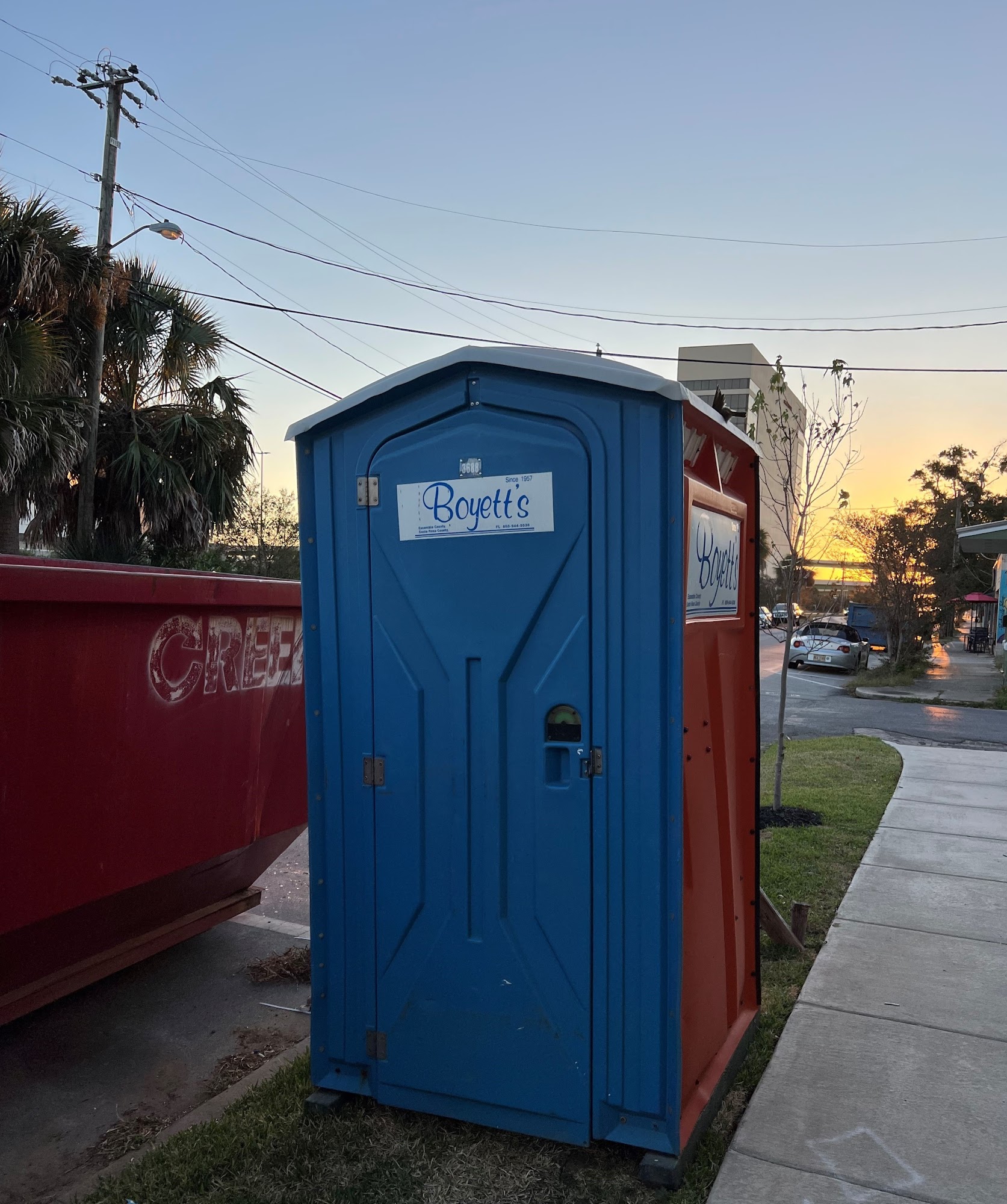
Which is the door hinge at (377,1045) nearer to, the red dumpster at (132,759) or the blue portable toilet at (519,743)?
the blue portable toilet at (519,743)

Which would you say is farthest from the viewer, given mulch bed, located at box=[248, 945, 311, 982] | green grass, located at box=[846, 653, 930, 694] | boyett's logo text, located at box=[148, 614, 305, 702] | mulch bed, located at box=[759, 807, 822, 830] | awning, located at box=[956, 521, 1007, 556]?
green grass, located at box=[846, 653, 930, 694]

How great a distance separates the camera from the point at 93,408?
47.9 ft

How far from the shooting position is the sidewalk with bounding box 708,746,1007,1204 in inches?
116

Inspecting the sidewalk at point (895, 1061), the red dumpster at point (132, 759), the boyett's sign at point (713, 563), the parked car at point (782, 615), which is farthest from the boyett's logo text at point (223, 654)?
the parked car at point (782, 615)

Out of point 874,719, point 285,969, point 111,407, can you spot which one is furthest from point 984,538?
point 285,969

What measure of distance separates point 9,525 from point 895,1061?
42.3 feet

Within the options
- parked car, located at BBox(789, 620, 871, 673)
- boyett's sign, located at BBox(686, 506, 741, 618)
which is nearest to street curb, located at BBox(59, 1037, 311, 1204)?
boyett's sign, located at BBox(686, 506, 741, 618)

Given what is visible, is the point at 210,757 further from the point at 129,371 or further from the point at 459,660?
the point at 129,371

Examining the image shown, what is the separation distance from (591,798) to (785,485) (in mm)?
5502

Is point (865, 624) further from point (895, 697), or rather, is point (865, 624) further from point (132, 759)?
point (132, 759)

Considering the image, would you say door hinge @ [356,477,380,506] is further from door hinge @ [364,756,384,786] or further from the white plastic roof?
door hinge @ [364,756,384,786]

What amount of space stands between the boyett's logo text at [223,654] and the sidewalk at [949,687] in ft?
52.4

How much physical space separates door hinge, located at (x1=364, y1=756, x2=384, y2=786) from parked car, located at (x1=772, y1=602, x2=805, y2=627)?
6.75 m

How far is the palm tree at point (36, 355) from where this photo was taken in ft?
40.6
